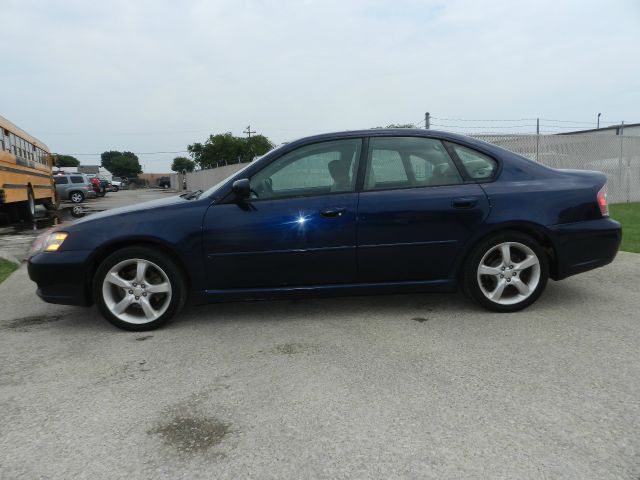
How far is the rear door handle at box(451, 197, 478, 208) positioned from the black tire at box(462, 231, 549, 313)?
31cm

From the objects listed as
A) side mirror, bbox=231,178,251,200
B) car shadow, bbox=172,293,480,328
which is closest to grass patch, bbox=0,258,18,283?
car shadow, bbox=172,293,480,328

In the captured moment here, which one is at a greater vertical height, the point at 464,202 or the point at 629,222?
the point at 464,202

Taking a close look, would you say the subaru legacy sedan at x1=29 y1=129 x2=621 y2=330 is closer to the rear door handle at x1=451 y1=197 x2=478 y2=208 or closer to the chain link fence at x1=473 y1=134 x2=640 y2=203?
the rear door handle at x1=451 y1=197 x2=478 y2=208

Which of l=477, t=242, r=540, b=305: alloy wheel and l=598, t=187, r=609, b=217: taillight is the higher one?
l=598, t=187, r=609, b=217: taillight

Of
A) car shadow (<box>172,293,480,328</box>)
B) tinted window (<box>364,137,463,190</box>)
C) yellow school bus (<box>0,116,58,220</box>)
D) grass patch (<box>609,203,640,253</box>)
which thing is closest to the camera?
tinted window (<box>364,137,463,190</box>)

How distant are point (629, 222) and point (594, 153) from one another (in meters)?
3.87

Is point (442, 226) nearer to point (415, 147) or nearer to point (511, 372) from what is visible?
point (415, 147)

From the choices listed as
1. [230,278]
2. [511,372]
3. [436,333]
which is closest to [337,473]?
[511,372]

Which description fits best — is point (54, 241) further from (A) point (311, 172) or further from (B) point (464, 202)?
(B) point (464, 202)

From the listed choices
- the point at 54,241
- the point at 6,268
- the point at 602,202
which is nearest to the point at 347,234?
the point at 602,202

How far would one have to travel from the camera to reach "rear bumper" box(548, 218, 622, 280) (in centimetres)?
394

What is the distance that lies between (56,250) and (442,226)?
3021mm

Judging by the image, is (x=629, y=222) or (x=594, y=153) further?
(x=594, y=153)

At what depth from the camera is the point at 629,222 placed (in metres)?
9.03
